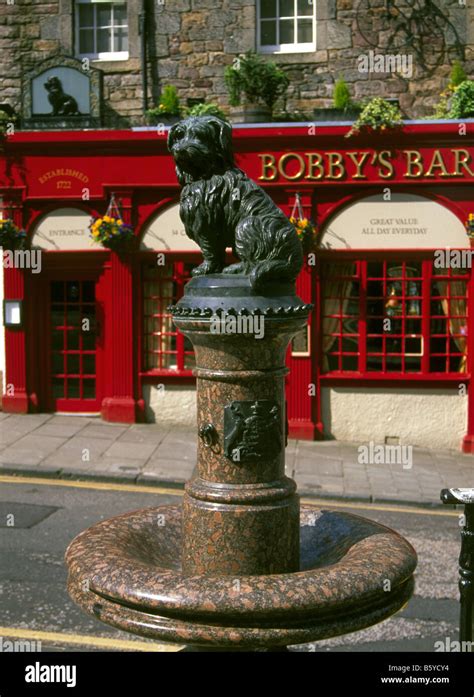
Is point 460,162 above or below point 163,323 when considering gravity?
above

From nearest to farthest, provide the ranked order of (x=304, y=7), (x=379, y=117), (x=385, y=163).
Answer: (x=379, y=117) → (x=385, y=163) → (x=304, y=7)

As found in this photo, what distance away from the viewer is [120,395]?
14.6m

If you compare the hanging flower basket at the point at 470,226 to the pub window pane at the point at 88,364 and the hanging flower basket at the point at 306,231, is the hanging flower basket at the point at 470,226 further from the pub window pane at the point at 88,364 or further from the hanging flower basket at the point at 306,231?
the pub window pane at the point at 88,364

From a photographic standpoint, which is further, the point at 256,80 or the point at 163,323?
the point at 163,323

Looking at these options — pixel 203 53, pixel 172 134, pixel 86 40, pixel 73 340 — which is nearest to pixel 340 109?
pixel 203 53

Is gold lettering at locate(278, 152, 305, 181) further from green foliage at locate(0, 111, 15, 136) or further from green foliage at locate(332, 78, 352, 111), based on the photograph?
green foliage at locate(0, 111, 15, 136)

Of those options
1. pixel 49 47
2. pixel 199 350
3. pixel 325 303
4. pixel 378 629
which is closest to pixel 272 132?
pixel 325 303

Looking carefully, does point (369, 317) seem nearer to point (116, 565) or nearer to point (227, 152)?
point (227, 152)

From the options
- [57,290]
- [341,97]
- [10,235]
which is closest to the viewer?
[10,235]

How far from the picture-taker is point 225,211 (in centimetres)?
464

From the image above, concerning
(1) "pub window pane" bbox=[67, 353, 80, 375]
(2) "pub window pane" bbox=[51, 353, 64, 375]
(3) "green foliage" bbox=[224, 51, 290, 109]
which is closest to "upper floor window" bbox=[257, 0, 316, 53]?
(3) "green foliage" bbox=[224, 51, 290, 109]

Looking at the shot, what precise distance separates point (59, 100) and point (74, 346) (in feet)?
14.5

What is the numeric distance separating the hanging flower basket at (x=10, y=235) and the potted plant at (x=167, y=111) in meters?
3.06

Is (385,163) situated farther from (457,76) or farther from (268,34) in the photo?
(268,34)
